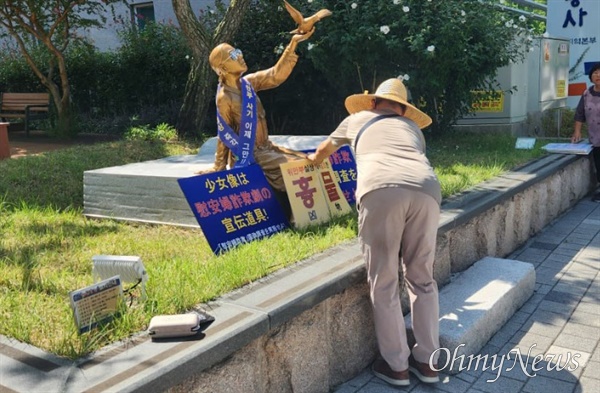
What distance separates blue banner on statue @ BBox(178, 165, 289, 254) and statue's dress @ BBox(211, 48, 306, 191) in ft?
0.48

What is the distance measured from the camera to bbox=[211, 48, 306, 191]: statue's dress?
5.23 m

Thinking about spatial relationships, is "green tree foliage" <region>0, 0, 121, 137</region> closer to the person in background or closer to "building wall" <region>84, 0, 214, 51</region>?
"building wall" <region>84, 0, 214, 51</region>

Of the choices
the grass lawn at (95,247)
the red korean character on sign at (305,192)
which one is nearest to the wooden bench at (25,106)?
the grass lawn at (95,247)

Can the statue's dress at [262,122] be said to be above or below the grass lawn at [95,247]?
above

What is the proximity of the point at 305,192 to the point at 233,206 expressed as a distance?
26.2 inches

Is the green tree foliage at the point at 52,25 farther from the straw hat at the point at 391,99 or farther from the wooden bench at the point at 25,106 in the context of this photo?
the straw hat at the point at 391,99

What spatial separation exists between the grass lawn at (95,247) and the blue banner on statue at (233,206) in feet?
0.67

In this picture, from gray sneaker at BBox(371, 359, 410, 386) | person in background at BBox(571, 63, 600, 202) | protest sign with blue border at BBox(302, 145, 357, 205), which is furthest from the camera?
person in background at BBox(571, 63, 600, 202)

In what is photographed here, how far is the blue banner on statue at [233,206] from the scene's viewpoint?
4.56 meters

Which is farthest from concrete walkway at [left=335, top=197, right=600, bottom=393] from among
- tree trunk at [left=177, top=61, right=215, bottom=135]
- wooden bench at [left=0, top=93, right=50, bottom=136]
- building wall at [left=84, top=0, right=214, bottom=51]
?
building wall at [left=84, top=0, right=214, bottom=51]

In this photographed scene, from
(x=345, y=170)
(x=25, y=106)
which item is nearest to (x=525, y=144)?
(x=345, y=170)

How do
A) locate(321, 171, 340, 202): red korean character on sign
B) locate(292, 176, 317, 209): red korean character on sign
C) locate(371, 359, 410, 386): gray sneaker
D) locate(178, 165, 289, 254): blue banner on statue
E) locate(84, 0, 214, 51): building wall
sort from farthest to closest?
locate(84, 0, 214, 51): building wall
locate(321, 171, 340, 202): red korean character on sign
locate(292, 176, 317, 209): red korean character on sign
locate(178, 165, 289, 254): blue banner on statue
locate(371, 359, 410, 386): gray sneaker

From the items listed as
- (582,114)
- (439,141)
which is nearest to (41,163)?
(439,141)

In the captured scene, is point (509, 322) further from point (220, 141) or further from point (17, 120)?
point (17, 120)
